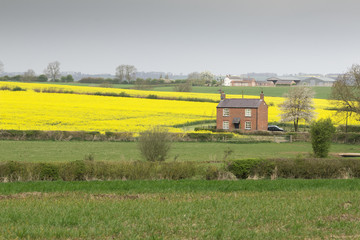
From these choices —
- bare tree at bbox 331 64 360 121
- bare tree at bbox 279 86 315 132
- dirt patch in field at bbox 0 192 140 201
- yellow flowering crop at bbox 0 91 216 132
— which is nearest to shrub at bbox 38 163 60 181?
dirt patch in field at bbox 0 192 140 201

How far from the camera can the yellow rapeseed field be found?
6122 centimetres

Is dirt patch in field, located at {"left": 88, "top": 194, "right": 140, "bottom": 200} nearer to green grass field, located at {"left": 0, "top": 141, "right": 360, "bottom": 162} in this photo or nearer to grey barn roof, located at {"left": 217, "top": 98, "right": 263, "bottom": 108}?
green grass field, located at {"left": 0, "top": 141, "right": 360, "bottom": 162}

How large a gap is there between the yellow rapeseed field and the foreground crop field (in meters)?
36.7

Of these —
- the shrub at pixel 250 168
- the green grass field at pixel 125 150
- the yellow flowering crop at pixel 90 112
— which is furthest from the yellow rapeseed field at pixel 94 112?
the shrub at pixel 250 168

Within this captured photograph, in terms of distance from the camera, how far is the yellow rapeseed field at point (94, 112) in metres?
61.2

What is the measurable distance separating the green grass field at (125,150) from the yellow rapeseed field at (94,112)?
30.5 ft

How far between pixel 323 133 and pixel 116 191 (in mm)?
25951

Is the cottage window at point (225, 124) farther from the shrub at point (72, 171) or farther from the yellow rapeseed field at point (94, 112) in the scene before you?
the shrub at point (72, 171)

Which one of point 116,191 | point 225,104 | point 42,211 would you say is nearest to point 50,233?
point 42,211

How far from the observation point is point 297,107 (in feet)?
265

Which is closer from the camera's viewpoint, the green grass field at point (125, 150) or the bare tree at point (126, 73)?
the green grass field at point (125, 150)

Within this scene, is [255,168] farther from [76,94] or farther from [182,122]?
[76,94]

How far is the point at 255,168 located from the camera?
86.6ft

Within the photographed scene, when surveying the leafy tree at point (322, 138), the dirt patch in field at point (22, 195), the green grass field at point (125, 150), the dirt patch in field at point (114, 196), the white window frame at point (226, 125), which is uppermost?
the dirt patch in field at point (22, 195)
